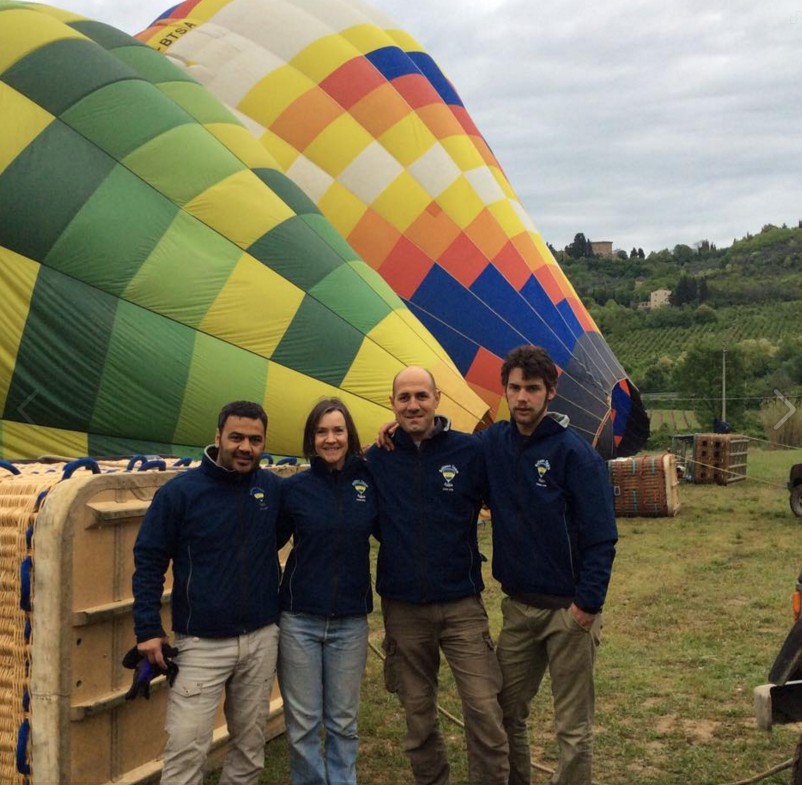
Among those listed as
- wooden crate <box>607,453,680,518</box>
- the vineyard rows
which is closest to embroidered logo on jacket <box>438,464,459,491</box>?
wooden crate <box>607,453,680,518</box>

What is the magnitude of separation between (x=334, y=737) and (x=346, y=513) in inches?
27.8

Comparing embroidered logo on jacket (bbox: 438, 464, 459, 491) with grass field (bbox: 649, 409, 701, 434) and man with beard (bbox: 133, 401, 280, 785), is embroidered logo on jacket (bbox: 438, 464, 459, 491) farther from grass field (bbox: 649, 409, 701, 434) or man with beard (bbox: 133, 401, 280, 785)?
grass field (bbox: 649, 409, 701, 434)

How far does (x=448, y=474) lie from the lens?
3.04 meters

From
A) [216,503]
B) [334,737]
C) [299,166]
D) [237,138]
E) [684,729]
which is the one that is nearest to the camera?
[216,503]

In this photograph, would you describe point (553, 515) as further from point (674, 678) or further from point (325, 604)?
point (674, 678)

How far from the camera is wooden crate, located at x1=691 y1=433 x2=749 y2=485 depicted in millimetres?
15359

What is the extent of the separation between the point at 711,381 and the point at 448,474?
1242 inches

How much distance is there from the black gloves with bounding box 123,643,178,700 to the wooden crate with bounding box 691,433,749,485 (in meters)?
13.5

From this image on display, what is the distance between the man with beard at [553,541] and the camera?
2.91 m

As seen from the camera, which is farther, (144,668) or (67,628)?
(67,628)

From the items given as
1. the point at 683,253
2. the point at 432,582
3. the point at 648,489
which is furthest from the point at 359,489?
the point at 683,253

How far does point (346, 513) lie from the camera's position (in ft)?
9.84

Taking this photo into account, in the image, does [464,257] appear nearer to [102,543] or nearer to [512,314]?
[512,314]

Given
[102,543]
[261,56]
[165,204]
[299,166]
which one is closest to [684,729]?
[102,543]
